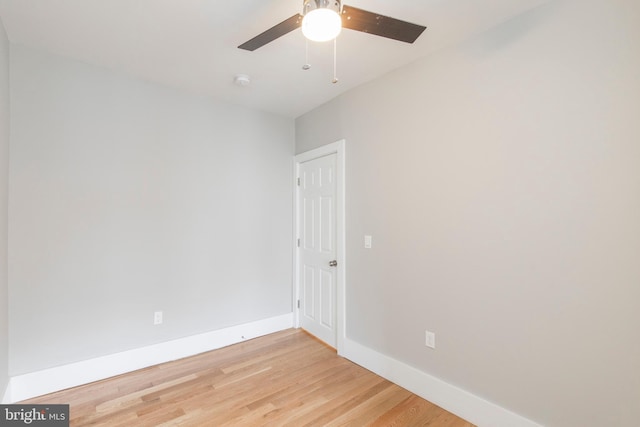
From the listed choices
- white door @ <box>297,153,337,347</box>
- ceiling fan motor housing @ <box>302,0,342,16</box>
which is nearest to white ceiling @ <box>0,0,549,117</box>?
ceiling fan motor housing @ <box>302,0,342,16</box>

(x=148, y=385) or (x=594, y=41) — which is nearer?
(x=594, y=41)

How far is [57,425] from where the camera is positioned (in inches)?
72.7

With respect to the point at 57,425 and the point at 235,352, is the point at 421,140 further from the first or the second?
the point at 57,425

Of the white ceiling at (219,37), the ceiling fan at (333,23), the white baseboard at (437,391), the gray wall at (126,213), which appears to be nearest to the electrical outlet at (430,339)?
the white baseboard at (437,391)

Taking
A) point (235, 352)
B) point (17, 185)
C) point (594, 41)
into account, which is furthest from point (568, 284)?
point (17, 185)

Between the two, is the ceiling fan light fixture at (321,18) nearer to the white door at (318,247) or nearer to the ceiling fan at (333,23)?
the ceiling fan at (333,23)

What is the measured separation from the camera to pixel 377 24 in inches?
56.9

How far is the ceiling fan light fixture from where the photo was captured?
123cm

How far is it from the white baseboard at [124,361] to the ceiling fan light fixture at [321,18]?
286 centimetres

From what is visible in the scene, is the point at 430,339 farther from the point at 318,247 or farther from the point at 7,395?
the point at 7,395

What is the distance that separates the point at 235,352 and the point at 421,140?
2642 mm

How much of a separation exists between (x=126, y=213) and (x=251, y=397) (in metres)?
1.84

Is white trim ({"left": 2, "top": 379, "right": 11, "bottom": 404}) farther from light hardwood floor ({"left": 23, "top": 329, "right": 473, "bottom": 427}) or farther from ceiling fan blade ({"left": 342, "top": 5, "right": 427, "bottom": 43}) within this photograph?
ceiling fan blade ({"left": 342, "top": 5, "right": 427, "bottom": 43})

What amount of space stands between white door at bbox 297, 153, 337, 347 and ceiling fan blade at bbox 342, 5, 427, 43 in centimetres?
161
